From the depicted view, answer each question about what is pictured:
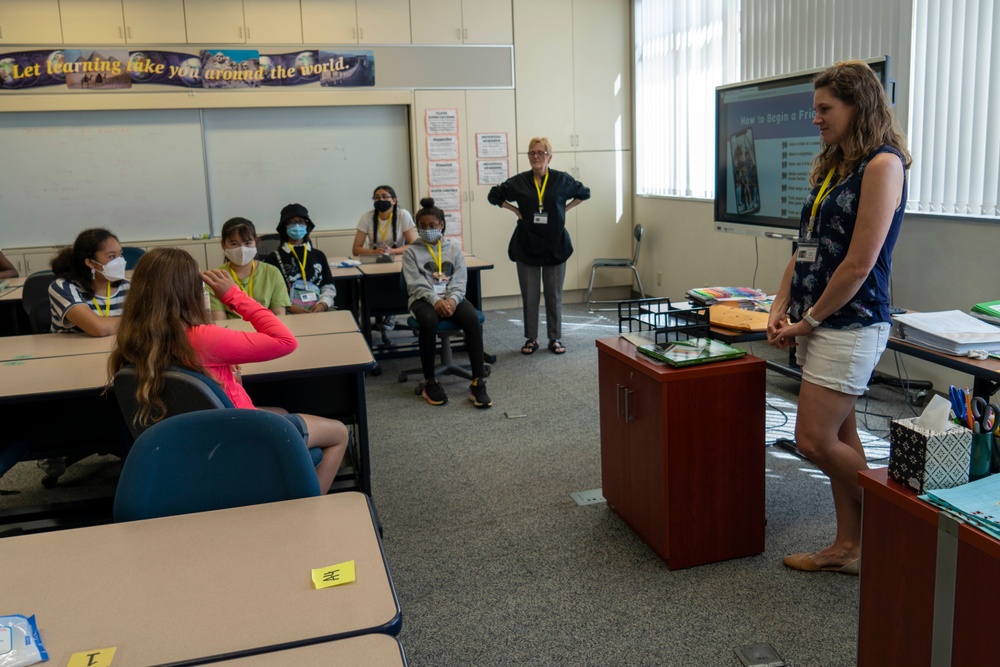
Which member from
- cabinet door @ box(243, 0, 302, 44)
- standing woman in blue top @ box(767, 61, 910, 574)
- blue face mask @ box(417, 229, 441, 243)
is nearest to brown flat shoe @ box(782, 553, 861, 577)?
standing woman in blue top @ box(767, 61, 910, 574)

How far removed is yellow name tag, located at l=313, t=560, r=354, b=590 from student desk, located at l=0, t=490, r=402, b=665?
0.04 feet

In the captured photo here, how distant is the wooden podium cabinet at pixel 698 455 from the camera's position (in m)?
2.63

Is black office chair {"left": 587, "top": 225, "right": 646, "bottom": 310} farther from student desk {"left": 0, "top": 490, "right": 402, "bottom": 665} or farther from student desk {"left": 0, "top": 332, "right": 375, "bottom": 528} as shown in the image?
student desk {"left": 0, "top": 490, "right": 402, "bottom": 665}

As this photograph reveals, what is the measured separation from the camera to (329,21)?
7.05 m

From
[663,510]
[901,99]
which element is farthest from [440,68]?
[663,510]

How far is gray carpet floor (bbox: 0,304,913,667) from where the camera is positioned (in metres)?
2.36

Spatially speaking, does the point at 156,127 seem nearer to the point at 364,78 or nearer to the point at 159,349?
the point at 364,78

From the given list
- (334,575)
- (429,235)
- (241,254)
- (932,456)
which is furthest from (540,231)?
(334,575)

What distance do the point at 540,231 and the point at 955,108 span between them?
108 inches

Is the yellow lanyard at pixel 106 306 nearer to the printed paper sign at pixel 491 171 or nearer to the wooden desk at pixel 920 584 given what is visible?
the wooden desk at pixel 920 584

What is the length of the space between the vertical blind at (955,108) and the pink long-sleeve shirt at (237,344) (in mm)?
3480

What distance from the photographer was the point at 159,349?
2.26m

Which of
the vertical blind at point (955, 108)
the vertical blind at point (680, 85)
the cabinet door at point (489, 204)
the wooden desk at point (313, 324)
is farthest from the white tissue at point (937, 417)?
the cabinet door at point (489, 204)

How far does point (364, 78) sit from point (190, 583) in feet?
21.0
